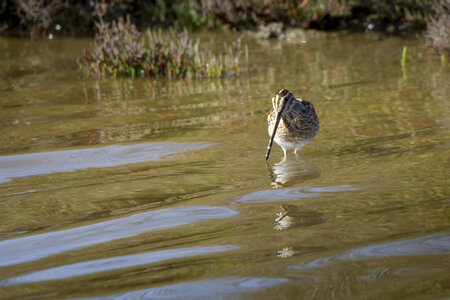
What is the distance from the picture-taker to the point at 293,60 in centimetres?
1134

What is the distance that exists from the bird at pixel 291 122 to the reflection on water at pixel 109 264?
1.98m

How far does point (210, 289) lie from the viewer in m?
3.09

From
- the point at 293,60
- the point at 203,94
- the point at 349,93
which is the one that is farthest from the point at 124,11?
the point at 349,93

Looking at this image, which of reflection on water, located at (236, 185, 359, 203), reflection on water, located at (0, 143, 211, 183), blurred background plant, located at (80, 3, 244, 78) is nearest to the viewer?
reflection on water, located at (236, 185, 359, 203)

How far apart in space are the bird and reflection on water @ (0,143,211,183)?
2.90 feet

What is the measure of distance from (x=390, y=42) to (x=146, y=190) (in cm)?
890

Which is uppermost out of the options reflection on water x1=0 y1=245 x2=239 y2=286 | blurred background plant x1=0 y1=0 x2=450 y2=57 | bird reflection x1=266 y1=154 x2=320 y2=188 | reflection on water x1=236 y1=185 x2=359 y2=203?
blurred background plant x1=0 y1=0 x2=450 y2=57

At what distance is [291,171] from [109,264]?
223cm

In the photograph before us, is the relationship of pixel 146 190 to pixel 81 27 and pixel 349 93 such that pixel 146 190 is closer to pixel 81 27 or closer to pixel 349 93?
pixel 349 93

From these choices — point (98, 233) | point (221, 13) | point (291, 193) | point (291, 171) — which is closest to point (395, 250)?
point (291, 193)

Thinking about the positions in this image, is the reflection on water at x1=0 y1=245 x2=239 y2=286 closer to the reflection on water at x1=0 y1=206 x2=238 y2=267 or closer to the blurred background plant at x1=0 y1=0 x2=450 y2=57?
the reflection on water at x1=0 y1=206 x2=238 y2=267

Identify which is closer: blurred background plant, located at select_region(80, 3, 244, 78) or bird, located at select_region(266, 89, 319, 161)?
bird, located at select_region(266, 89, 319, 161)

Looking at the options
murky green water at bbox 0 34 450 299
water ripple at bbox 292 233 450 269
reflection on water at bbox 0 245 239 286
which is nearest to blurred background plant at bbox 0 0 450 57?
murky green water at bbox 0 34 450 299

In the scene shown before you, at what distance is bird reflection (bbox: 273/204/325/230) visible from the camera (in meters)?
3.90
